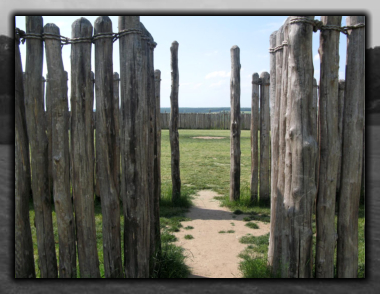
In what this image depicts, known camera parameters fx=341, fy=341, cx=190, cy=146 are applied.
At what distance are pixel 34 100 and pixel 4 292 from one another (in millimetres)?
1839

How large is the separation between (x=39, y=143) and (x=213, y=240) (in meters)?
3.05

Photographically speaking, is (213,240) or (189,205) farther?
(189,205)

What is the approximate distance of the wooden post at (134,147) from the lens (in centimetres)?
320

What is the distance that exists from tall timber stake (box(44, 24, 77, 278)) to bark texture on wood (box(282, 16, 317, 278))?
2113 millimetres

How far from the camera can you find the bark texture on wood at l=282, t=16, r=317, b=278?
3.02 metres

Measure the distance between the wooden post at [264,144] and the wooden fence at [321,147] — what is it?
383 centimetres

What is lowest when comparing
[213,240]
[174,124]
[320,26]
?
[213,240]

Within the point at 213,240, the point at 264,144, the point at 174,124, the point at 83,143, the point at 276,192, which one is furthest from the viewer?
the point at 174,124

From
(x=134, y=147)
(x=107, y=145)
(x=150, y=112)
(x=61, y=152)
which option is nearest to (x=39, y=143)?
(x=61, y=152)

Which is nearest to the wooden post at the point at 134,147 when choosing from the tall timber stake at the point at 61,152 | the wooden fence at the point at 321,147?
the tall timber stake at the point at 61,152

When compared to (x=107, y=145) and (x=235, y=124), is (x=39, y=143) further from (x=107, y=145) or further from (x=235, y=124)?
(x=235, y=124)

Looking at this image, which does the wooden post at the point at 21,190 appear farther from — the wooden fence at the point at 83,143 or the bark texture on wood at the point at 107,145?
the bark texture on wood at the point at 107,145

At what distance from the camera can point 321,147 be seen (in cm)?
321

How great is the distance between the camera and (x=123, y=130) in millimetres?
3266
